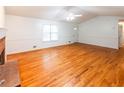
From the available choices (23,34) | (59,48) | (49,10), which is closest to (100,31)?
(59,48)

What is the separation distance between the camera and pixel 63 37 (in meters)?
9.47

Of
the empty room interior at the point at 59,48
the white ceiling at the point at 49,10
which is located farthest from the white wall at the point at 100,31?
the white ceiling at the point at 49,10

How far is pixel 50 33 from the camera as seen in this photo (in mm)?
8203

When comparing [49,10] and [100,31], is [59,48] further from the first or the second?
[100,31]

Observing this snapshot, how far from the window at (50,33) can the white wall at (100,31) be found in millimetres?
2953

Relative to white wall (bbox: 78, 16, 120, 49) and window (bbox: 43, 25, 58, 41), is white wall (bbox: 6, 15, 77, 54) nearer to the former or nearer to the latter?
window (bbox: 43, 25, 58, 41)

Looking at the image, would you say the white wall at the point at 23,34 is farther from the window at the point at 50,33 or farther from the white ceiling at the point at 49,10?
the white ceiling at the point at 49,10

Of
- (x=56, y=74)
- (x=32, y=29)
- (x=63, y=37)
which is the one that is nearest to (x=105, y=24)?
(x=63, y=37)

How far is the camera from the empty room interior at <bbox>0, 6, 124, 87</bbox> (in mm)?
3045

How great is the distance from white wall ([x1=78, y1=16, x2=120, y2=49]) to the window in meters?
2.95

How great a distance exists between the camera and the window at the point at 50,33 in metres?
7.83
